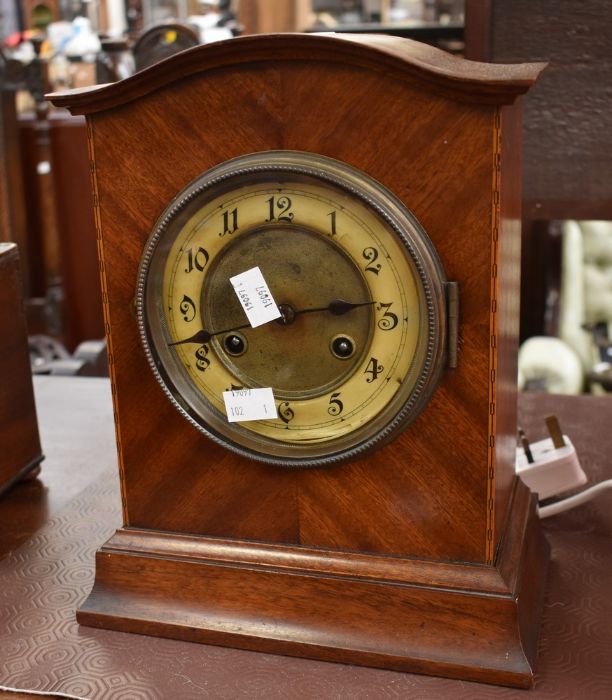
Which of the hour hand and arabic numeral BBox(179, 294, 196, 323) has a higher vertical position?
arabic numeral BBox(179, 294, 196, 323)

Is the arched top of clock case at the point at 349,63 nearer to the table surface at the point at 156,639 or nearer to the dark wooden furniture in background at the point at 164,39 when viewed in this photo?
the table surface at the point at 156,639

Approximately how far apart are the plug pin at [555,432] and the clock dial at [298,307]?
39cm

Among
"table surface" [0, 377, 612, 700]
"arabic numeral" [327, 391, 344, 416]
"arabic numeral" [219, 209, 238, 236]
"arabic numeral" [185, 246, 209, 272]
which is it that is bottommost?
"table surface" [0, 377, 612, 700]

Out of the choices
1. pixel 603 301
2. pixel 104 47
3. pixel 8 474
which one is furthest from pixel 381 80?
pixel 603 301

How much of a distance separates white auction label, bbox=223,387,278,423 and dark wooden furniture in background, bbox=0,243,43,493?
458 millimetres

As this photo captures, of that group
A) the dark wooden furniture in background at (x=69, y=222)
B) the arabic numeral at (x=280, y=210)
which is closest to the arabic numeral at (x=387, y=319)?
the arabic numeral at (x=280, y=210)

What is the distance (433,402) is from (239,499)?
239 millimetres

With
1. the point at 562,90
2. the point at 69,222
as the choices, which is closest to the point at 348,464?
the point at 562,90

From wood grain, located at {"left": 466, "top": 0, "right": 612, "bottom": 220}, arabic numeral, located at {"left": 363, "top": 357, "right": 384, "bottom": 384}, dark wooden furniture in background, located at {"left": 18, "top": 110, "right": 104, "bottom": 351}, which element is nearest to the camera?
arabic numeral, located at {"left": 363, "top": 357, "right": 384, "bottom": 384}

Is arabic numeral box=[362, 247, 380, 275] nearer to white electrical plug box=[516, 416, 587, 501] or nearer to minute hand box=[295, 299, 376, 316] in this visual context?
minute hand box=[295, 299, 376, 316]

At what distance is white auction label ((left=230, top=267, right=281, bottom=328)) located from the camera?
0.94m

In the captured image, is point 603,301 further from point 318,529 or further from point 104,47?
point 318,529

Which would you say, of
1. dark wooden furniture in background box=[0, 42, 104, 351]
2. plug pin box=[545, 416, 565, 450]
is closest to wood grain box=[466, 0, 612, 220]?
plug pin box=[545, 416, 565, 450]

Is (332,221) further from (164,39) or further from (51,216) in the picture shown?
(51,216)
